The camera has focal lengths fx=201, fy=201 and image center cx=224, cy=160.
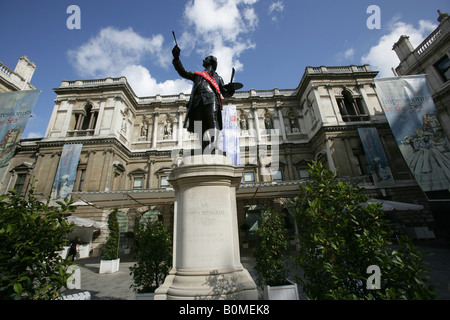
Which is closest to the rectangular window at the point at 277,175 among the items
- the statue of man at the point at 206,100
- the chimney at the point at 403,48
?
the statue of man at the point at 206,100

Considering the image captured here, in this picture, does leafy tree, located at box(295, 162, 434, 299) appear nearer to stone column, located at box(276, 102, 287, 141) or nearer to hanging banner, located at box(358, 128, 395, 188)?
hanging banner, located at box(358, 128, 395, 188)

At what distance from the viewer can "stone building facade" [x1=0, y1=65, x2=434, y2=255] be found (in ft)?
55.1

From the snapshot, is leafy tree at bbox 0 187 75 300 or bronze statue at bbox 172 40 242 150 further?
bronze statue at bbox 172 40 242 150

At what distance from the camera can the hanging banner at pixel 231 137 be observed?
17.8m

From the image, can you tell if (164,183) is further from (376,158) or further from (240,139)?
(376,158)

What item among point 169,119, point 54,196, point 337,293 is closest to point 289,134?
point 169,119

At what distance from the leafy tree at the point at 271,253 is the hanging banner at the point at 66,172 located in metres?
A: 16.6

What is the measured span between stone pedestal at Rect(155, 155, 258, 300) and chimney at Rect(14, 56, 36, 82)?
101 ft

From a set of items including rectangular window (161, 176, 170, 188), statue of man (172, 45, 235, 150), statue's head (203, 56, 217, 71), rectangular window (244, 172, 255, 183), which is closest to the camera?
statue of man (172, 45, 235, 150)

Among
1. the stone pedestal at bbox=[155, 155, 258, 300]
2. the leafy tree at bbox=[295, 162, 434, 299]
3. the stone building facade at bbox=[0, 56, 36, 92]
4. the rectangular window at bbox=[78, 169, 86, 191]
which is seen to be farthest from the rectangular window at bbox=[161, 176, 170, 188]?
the stone building facade at bbox=[0, 56, 36, 92]

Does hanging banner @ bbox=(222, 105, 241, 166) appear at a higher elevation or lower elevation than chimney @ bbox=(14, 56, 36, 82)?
lower

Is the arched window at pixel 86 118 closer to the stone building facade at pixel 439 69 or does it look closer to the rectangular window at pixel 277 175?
the rectangular window at pixel 277 175

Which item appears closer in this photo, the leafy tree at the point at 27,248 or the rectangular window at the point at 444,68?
the leafy tree at the point at 27,248

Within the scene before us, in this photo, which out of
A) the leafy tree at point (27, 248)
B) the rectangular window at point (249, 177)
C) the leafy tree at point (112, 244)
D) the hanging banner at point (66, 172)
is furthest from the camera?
the rectangular window at point (249, 177)
